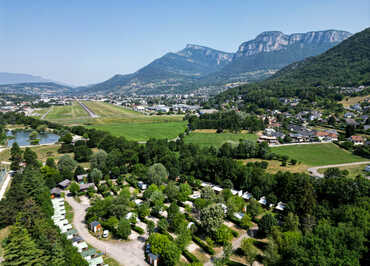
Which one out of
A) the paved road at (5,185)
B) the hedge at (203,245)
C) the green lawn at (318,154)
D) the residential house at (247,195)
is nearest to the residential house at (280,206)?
the residential house at (247,195)

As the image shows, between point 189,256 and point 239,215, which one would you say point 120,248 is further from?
point 239,215

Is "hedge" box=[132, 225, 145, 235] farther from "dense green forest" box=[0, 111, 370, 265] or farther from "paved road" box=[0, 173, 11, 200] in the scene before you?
"paved road" box=[0, 173, 11, 200]

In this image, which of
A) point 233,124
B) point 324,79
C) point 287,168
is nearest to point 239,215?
point 287,168

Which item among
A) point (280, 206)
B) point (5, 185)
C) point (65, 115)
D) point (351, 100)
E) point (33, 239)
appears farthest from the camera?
point (65, 115)

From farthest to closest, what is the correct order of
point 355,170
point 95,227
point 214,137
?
1. point 214,137
2. point 355,170
3. point 95,227

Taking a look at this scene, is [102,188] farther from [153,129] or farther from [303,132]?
[303,132]

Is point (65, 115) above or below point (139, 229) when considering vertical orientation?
below

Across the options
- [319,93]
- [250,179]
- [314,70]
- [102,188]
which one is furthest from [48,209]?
[314,70]
